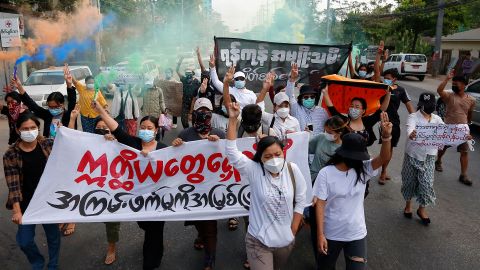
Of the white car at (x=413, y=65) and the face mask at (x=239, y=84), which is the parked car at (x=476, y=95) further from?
the white car at (x=413, y=65)

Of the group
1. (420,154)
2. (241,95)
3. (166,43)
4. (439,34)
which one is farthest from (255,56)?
(166,43)

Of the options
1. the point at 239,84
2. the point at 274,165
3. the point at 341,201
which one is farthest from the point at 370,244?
the point at 239,84

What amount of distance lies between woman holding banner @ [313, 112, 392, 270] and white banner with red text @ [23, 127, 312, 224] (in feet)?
2.06

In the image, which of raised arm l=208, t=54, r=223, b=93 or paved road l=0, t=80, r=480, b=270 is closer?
paved road l=0, t=80, r=480, b=270

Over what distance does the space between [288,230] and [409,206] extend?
303 centimetres

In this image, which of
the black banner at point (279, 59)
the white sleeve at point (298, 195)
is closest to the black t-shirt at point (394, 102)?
the black banner at point (279, 59)

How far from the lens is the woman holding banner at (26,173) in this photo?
11.7 feet

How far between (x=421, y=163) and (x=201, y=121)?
2.92 m

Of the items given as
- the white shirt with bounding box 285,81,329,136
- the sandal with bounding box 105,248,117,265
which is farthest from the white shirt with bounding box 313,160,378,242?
the sandal with bounding box 105,248,117,265

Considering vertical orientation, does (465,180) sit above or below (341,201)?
below

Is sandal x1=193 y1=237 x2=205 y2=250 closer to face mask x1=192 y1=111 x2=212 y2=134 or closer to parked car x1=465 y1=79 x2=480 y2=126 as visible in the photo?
face mask x1=192 y1=111 x2=212 y2=134

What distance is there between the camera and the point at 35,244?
3.77 meters

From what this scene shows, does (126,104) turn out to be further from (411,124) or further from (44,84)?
(44,84)

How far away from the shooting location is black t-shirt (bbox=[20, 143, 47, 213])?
368 cm
